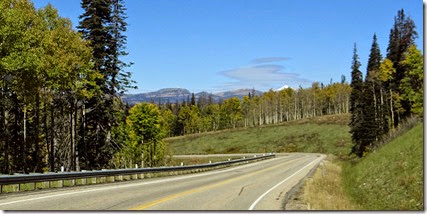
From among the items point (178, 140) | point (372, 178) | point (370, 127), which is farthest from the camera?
point (178, 140)

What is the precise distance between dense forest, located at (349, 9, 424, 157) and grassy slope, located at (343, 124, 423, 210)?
2726 centimetres

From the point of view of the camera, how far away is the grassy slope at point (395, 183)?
16891 millimetres

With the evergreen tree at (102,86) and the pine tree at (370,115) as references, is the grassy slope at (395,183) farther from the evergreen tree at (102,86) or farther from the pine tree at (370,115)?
the pine tree at (370,115)

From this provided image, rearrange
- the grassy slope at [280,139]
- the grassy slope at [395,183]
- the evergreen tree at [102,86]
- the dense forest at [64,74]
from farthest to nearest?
1. the grassy slope at [280,139]
2. the evergreen tree at [102,86]
3. the dense forest at [64,74]
4. the grassy slope at [395,183]

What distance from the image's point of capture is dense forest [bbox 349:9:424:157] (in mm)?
54812

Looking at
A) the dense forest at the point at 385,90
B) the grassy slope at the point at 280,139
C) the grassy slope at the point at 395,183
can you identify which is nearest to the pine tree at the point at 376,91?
the dense forest at the point at 385,90

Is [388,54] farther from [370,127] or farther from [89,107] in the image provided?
[89,107]

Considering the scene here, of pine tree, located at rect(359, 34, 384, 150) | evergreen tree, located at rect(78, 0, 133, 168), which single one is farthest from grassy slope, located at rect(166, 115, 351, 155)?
evergreen tree, located at rect(78, 0, 133, 168)

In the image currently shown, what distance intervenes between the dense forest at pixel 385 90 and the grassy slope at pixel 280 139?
1965 centimetres

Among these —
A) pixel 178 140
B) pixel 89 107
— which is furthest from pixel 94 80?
pixel 178 140

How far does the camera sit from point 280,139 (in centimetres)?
11012

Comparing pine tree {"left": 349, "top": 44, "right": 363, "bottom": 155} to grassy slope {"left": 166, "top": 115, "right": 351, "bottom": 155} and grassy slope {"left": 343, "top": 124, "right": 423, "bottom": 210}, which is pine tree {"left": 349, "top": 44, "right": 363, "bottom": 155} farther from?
grassy slope {"left": 343, "top": 124, "right": 423, "bottom": 210}

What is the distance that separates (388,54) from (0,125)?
2245 inches

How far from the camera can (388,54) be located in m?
70.6
